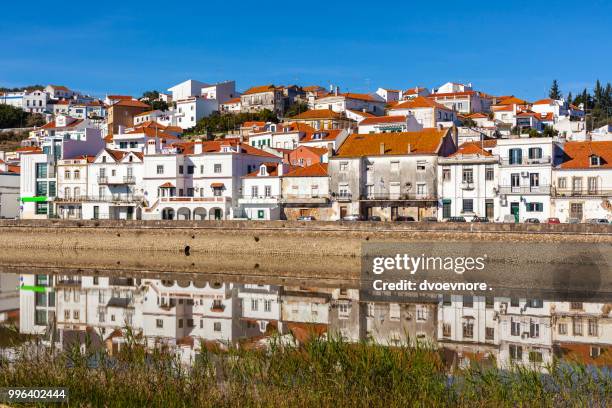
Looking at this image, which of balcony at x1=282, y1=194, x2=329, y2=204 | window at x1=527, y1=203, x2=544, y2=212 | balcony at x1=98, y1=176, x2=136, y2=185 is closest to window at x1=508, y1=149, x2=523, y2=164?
window at x1=527, y1=203, x2=544, y2=212

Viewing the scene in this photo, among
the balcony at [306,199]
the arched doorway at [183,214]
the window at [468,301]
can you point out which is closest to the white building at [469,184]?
the balcony at [306,199]

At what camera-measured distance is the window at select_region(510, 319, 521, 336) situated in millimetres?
25800

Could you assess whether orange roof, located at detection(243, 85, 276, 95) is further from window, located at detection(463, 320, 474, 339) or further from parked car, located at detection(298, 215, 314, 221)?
window, located at detection(463, 320, 474, 339)

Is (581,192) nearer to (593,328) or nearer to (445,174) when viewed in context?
(445,174)

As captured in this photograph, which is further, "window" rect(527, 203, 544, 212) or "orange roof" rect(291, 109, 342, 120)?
"orange roof" rect(291, 109, 342, 120)

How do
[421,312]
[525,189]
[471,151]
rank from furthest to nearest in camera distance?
[471,151] → [525,189] → [421,312]

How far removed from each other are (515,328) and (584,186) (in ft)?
89.9

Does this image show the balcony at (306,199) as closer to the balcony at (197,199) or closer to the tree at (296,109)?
the balcony at (197,199)

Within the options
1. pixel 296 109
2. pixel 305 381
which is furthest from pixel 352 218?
pixel 296 109

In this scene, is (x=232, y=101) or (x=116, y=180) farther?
(x=232, y=101)

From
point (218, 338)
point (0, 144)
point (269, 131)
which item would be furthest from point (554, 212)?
point (0, 144)

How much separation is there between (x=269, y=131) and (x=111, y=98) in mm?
79235

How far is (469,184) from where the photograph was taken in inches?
2157

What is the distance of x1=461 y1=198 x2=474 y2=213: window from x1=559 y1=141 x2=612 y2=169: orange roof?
689cm
